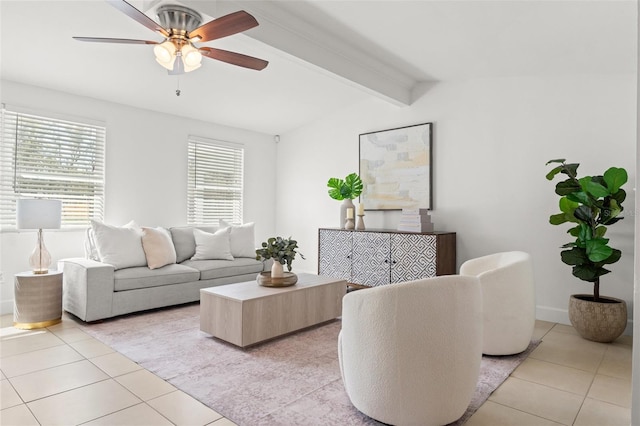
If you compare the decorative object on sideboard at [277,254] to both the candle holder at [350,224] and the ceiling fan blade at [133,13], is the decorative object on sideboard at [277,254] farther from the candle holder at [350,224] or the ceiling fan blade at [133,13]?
the ceiling fan blade at [133,13]

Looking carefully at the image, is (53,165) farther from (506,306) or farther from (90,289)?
(506,306)

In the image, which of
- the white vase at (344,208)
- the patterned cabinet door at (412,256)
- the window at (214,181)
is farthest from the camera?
the window at (214,181)

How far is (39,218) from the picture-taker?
3.41 m

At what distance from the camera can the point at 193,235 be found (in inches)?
195

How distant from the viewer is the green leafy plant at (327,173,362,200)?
17.2ft

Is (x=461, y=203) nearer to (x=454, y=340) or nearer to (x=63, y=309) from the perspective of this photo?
(x=454, y=340)

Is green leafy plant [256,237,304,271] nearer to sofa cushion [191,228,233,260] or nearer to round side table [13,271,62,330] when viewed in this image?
sofa cushion [191,228,233,260]

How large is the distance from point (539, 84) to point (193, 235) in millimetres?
4401

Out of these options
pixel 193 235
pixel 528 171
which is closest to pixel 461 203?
pixel 528 171

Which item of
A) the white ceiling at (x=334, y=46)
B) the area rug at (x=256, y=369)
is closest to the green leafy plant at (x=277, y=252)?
the area rug at (x=256, y=369)

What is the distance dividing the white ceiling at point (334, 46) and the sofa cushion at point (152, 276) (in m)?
2.08

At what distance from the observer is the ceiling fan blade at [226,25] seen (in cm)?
227

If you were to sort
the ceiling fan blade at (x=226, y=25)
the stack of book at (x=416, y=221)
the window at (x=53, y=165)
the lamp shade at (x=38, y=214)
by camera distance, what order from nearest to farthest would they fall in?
1. the ceiling fan blade at (x=226, y=25)
2. the lamp shade at (x=38, y=214)
3. the window at (x=53, y=165)
4. the stack of book at (x=416, y=221)

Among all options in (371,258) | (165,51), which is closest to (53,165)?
(165,51)
